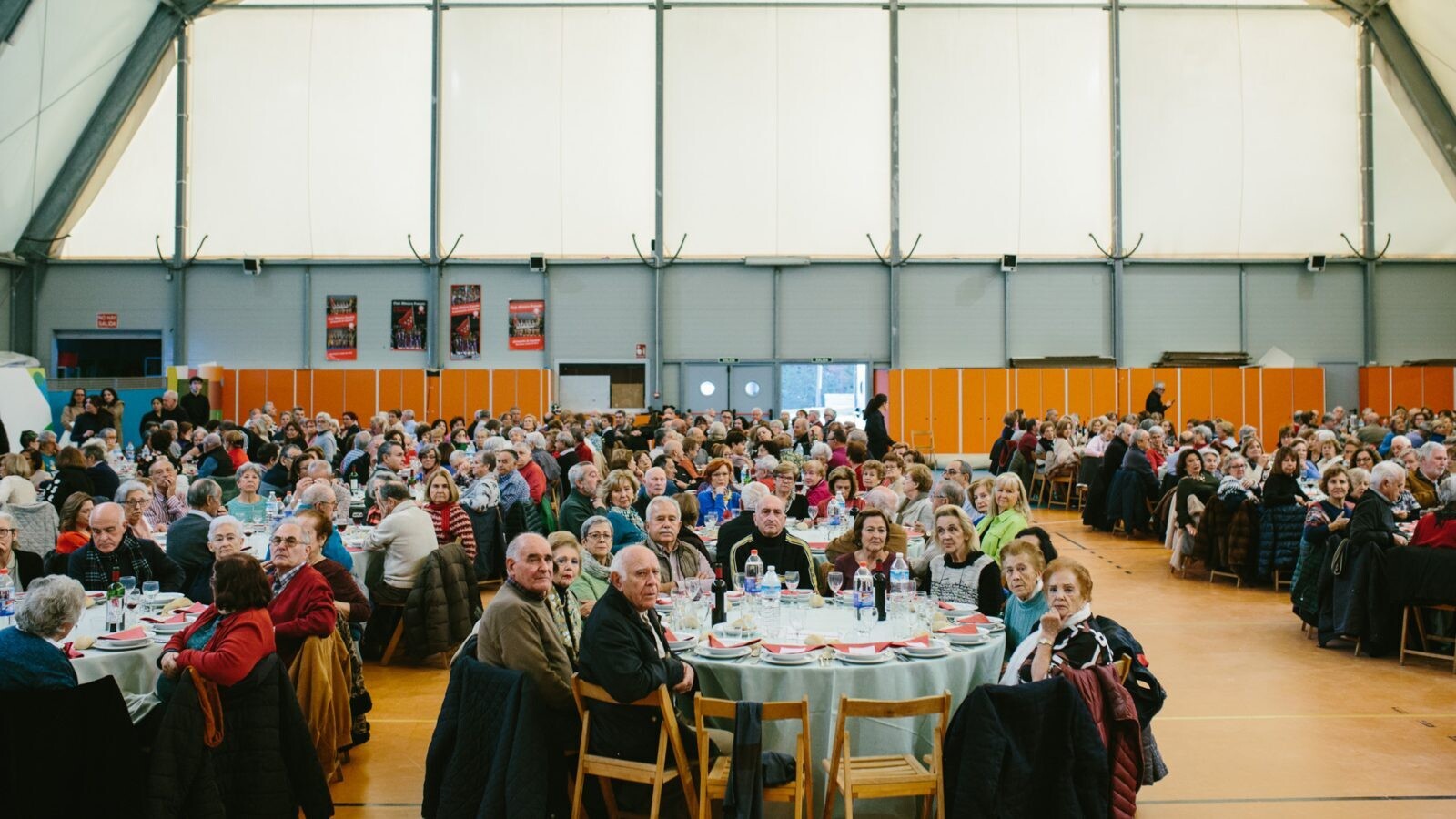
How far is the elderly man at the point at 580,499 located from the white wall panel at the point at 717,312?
12.3 metres

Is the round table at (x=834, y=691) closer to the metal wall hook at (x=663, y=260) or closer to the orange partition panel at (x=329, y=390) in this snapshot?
the metal wall hook at (x=663, y=260)

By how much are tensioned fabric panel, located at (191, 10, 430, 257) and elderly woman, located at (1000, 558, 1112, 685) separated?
684 inches

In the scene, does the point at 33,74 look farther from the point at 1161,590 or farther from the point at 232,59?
the point at 1161,590

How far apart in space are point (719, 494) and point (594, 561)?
3.48 meters

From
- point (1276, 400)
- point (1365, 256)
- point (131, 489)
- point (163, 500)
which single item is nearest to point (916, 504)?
point (131, 489)

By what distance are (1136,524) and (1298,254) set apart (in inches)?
388

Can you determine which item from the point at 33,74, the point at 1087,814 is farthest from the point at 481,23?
the point at 1087,814

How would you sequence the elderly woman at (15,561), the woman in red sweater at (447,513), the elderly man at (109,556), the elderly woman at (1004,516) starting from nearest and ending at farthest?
the elderly woman at (15,561)
the elderly man at (109,556)
the elderly woman at (1004,516)
the woman in red sweater at (447,513)

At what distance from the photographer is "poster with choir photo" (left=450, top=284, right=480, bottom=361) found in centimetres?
1986

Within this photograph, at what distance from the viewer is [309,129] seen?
19.4 meters

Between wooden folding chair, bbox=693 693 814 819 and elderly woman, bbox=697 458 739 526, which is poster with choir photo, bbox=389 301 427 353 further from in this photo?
wooden folding chair, bbox=693 693 814 819

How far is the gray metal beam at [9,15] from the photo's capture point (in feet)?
46.2

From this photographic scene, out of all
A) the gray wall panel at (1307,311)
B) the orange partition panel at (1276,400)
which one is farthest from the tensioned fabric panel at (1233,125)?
the orange partition panel at (1276,400)

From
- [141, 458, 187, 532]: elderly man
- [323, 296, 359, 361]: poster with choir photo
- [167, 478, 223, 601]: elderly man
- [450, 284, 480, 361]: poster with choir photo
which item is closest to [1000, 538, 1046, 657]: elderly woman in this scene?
[167, 478, 223, 601]: elderly man
